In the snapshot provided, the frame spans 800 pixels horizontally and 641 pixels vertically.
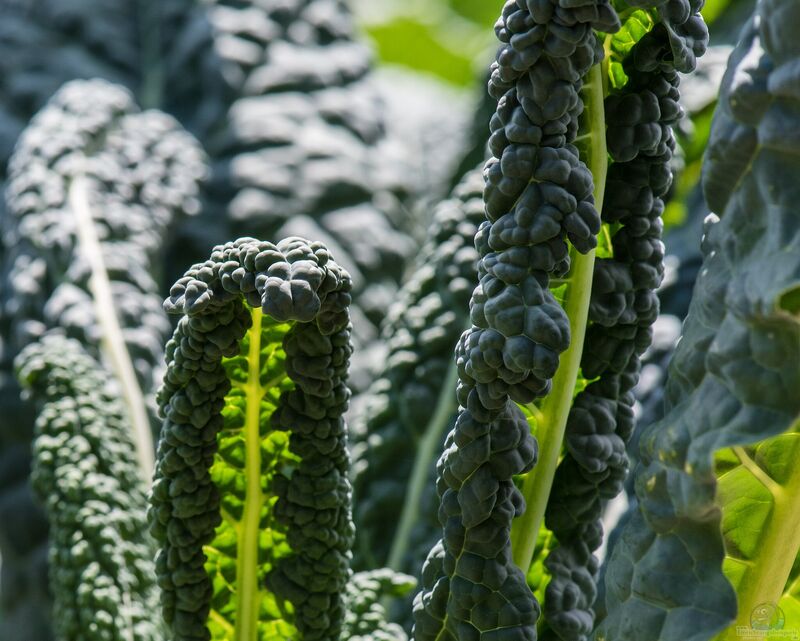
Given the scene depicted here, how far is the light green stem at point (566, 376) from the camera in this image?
2.11 ft

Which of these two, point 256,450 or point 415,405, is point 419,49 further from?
point 256,450

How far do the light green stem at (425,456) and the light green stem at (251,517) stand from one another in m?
0.28

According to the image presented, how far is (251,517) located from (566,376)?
250 mm

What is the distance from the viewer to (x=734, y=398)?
541 millimetres

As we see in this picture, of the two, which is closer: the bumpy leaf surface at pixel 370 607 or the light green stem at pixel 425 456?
the bumpy leaf surface at pixel 370 607

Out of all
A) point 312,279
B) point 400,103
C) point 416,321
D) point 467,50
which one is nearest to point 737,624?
point 312,279

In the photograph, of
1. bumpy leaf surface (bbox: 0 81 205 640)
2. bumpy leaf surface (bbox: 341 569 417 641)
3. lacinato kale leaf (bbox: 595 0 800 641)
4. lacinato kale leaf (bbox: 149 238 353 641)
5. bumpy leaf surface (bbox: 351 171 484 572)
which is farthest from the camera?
bumpy leaf surface (bbox: 0 81 205 640)

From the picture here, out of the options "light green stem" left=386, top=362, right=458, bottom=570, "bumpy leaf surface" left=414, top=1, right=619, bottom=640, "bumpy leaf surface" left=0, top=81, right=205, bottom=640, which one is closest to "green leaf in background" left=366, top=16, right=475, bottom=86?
"bumpy leaf surface" left=0, top=81, right=205, bottom=640

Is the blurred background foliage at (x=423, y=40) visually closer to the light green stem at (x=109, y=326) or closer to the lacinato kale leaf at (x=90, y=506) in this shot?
the light green stem at (x=109, y=326)

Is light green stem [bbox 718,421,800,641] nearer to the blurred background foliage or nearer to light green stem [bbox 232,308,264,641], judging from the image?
light green stem [bbox 232,308,264,641]

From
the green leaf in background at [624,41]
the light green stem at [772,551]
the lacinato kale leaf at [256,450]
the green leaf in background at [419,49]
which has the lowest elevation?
the light green stem at [772,551]

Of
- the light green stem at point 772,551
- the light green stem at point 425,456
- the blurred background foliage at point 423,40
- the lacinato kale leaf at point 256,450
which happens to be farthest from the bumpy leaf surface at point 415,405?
the blurred background foliage at point 423,40

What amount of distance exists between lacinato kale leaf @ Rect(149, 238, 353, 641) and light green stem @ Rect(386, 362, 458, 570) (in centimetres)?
26

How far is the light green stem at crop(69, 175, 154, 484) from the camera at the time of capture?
1.07 metres
